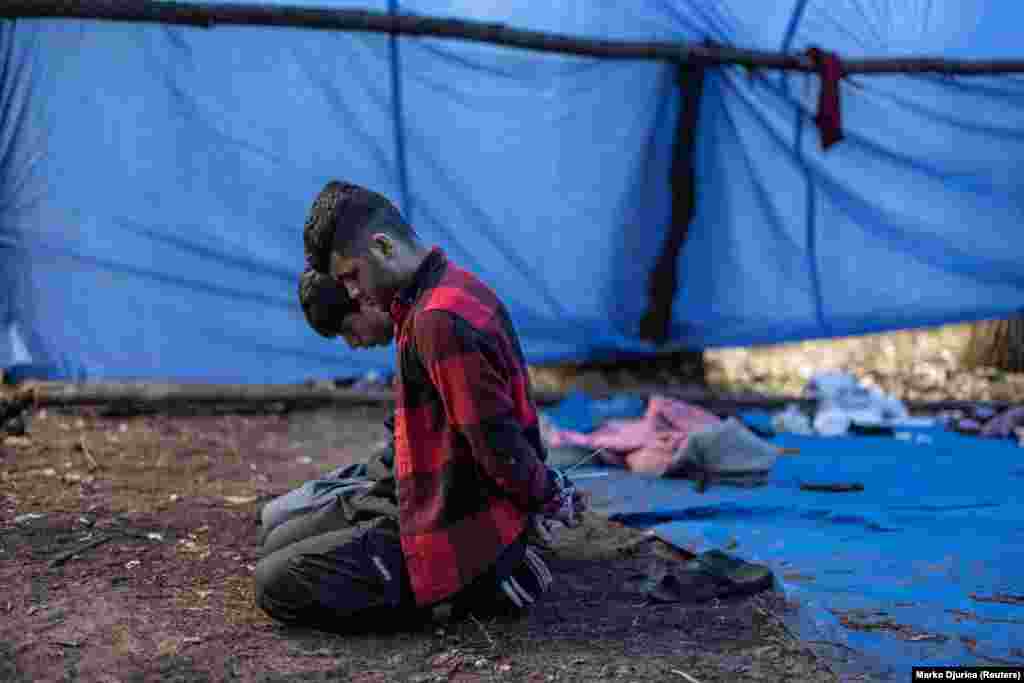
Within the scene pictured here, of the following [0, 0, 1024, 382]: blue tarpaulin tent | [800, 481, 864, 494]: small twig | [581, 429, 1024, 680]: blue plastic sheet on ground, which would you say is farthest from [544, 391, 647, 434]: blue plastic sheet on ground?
[800, 481, 864, 494]: small twig

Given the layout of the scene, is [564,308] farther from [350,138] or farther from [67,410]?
[67,410]

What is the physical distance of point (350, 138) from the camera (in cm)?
594

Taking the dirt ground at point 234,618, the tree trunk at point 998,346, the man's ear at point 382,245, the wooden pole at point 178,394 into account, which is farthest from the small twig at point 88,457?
the tree trunk at point 998,346

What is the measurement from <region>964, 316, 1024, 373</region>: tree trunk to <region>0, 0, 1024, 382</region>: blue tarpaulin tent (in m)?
0.54

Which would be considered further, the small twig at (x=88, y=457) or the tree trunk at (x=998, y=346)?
the tree trunk at (x=998, y=346)

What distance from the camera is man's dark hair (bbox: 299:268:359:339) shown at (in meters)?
3.64

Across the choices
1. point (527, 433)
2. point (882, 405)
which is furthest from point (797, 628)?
point (882, 405)

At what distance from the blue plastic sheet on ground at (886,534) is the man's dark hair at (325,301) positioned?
3.99ft

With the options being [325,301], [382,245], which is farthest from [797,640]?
[325,301]

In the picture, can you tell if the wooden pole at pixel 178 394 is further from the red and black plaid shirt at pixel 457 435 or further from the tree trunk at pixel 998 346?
the tree trunk at pixel 998 346

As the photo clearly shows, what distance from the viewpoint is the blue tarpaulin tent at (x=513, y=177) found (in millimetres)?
5574

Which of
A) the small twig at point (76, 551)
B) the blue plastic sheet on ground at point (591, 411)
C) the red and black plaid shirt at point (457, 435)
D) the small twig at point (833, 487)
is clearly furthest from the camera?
the blue plastic sheet on ground at point (591, 411)

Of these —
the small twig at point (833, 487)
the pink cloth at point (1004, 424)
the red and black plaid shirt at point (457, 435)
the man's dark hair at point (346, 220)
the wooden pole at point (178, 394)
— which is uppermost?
the man's dark hair at point (346, 220)

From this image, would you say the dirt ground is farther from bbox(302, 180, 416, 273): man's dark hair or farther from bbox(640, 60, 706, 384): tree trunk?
bbox(640, 60, 706, 384): tree trunk
